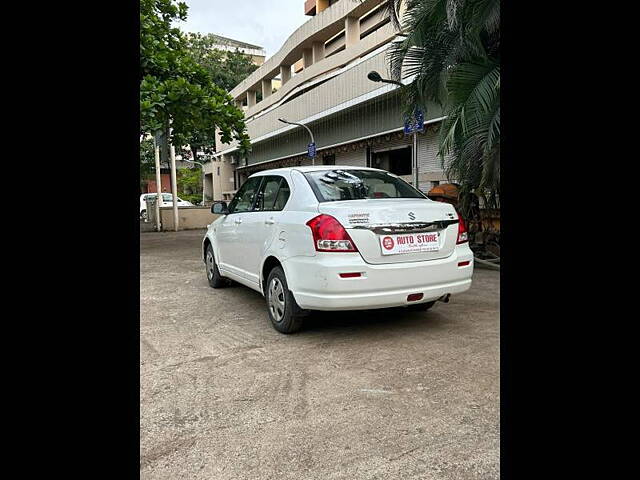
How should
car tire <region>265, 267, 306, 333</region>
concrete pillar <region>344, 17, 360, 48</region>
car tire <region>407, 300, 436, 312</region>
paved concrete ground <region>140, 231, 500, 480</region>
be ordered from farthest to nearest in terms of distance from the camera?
1. concrete pillar <region>344, 17, 360, 48</region>
2. car tire <region>407, 300, 436, 312</region>
3. car tire <region>265, 267, 306, 333</region>
4. paved concrete ground <region>140, 231, 500, 480</region>

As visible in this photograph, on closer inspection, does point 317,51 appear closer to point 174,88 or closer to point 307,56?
point 307,56

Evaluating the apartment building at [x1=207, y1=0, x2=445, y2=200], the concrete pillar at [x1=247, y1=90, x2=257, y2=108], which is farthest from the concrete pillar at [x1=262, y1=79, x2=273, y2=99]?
the concrete pillar at [x1=247, y1=90, x2=257, y2=108]

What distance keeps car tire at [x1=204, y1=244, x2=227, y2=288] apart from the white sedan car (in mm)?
1767

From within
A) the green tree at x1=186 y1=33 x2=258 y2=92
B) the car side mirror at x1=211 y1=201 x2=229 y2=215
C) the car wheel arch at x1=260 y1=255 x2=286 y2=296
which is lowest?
the car wheel arch at x1=260 y1=255 x2=286 y2=296

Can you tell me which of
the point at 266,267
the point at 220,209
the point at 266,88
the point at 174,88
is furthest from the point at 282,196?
the point at 266,88

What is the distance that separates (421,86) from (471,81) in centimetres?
162

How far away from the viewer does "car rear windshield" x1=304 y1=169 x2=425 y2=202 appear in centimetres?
455

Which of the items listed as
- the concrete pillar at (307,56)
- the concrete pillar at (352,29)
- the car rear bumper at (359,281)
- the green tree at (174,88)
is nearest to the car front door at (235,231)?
the car rear bumper at (359,281)

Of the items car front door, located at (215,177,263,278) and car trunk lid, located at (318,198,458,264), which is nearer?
car trunk lid, located at (318,198,458,264)

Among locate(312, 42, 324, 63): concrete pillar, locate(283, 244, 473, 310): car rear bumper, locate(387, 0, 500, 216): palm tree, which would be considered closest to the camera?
locate(283, 244, 473, 310): car rear bumper

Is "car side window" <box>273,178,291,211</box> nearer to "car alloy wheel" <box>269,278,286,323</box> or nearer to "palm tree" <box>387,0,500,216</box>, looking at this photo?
"car alloy wheel" <box>269,278,286,323</box>

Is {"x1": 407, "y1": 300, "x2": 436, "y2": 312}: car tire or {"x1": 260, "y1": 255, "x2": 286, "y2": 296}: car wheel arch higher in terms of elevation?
{"x1": 260, "y1": 255, "x2": 286, "y2": 296}: car wheel arch

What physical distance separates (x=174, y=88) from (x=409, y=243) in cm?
813
